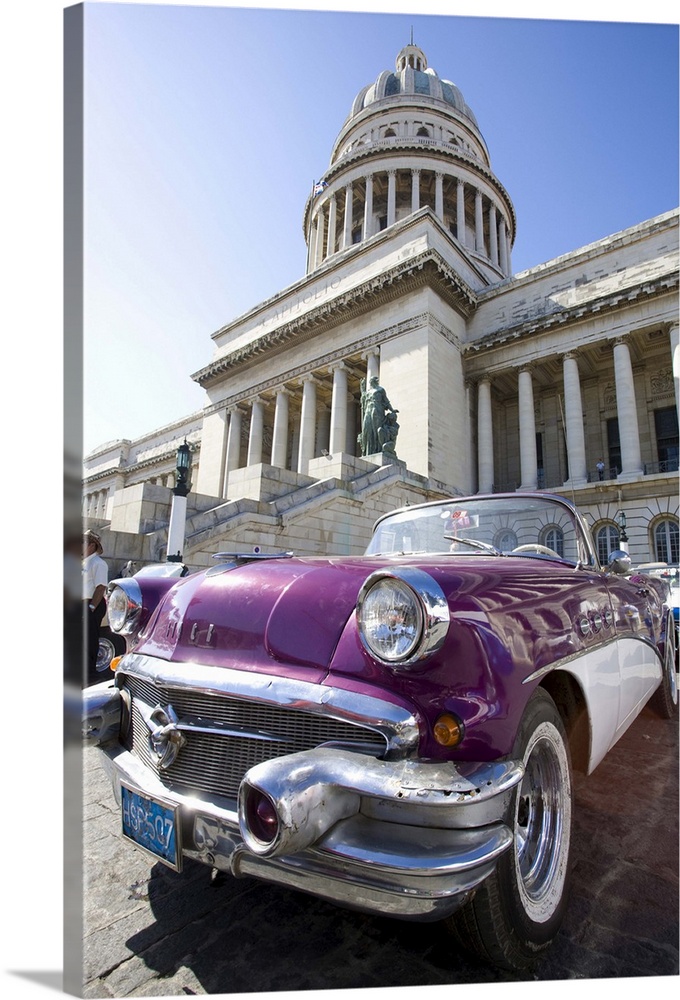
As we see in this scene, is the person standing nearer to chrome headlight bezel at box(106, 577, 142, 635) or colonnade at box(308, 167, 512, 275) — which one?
chrome headlight bezel at box(106, 577, 142, 635)

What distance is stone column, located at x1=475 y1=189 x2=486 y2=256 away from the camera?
35531 mm

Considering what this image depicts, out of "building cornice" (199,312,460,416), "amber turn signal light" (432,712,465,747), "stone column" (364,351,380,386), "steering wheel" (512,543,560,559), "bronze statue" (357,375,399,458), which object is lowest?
"amber turn signal light" (432,712,465,747)

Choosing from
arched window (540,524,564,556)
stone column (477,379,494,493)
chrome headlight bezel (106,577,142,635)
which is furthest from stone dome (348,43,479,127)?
chrome headlight bezel (106,577,142,635)

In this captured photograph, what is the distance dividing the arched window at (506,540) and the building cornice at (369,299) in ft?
70.2

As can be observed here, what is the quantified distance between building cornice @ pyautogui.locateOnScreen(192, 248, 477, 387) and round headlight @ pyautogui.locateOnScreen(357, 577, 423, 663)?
74.4 feet

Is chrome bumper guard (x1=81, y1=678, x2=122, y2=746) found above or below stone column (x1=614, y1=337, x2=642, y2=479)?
below

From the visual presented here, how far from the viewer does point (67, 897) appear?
1.40 meters

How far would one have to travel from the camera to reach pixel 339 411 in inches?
965

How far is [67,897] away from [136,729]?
68 centimetres

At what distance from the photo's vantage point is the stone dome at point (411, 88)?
1628 inches

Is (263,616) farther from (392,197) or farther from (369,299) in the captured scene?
(392,197)

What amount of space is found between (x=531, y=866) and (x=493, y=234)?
42077 millimetres
